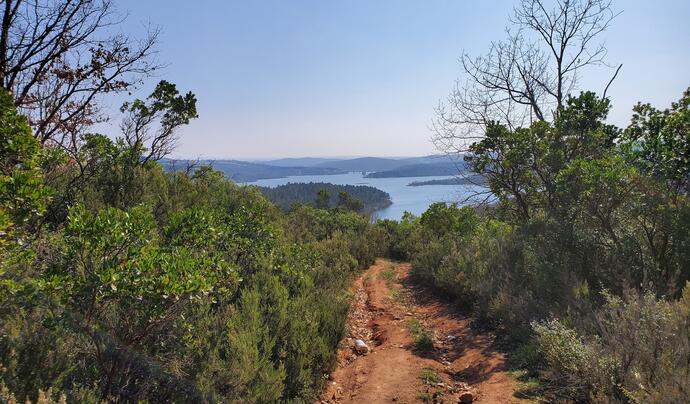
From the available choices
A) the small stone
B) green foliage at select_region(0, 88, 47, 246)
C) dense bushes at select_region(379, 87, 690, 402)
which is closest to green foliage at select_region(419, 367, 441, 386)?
the small stone

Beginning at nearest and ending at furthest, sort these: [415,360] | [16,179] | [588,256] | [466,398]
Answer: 1. [16,179]
2. [466,398]
3. [415,360]
4. [588,256]

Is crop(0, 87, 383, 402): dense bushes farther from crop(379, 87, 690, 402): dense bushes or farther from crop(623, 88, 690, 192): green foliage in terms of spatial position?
crop(623, 88, 690, 192): green foliage

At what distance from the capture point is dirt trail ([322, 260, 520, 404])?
16.3 ft

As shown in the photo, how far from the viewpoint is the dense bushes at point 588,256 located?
3721 mm

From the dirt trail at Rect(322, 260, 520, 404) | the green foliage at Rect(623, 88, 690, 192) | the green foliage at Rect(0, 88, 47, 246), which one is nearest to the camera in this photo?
the green foliage at Rect(0, 88, 47, 246)

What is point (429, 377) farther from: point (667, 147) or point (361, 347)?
point (667, 147)

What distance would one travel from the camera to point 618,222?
6684 mm

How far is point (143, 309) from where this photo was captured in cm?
349

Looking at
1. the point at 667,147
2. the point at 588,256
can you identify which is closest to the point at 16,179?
the point at 588,256

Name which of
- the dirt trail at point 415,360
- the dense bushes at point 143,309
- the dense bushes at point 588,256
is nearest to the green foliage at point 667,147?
the dense bushes at point 588,256

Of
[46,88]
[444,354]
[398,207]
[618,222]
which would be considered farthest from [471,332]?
[398,207]

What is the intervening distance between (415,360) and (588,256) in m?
3.71

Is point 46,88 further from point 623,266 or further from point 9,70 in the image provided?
point 623,266

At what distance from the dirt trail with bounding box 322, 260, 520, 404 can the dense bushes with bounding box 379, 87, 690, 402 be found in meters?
0.59
